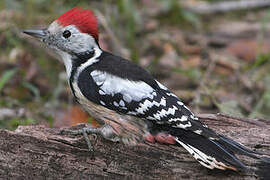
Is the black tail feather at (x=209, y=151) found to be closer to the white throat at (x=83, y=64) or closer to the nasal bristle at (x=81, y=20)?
the white throat at (x=83, y=64)

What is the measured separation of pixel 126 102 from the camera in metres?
3.54

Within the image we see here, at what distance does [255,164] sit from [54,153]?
1.45 m

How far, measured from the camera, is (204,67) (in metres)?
6.80

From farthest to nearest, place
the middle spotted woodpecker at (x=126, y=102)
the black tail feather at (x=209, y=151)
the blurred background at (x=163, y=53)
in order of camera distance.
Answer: the blurred background at (x=163, y=53), the middle spotted woodpecker at (x=126, y=102), the black tail feather at (x=209, y=151)

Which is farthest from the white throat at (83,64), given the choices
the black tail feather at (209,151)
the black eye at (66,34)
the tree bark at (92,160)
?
the black tail feather at (209,151)

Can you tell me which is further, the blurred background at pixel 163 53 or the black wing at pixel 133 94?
the blurred background at pixel 163 53

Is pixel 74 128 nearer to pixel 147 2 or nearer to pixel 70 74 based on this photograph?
pixel 70 74

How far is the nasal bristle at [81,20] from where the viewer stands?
3.88 metres

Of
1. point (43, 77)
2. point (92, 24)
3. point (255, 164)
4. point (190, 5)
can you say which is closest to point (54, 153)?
point (92, 24)

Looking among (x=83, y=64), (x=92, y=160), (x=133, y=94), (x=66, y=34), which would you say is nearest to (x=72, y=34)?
(x=66, y=34)

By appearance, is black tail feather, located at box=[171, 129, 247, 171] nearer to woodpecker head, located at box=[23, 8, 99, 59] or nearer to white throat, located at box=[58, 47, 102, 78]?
white throat, located at box=[58, 47, 102, 78]

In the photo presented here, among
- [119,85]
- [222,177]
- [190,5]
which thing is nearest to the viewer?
[222,177]

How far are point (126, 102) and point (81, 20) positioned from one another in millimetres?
839

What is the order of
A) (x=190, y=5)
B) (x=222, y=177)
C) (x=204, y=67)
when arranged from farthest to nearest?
1. (x=190, y=5)
2. (x=204, y=67)
3. (x=222, y=177)
